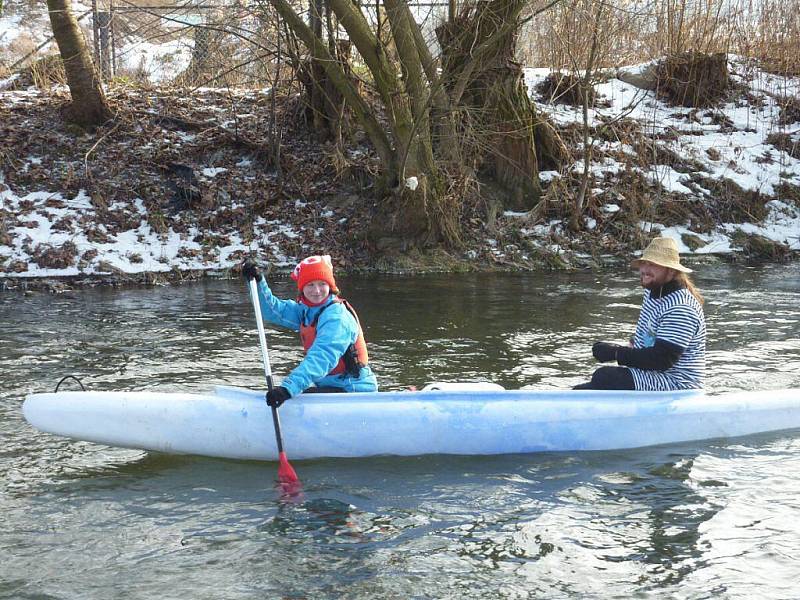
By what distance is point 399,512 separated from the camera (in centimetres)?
494

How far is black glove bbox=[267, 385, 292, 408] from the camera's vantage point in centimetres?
536

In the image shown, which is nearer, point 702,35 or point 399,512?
point 399,512

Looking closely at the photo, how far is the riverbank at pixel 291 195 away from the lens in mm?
13227

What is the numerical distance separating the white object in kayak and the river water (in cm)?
11

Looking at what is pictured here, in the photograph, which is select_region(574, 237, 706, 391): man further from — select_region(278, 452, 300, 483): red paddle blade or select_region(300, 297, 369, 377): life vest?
select_region(278, 452, 300, 483): red paddle blade

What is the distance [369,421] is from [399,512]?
849 millimetres

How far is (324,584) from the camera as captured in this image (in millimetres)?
4105

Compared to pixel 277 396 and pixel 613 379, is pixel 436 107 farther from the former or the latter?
pixel 277 396

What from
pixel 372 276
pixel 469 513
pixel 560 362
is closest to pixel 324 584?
pixel 469 513

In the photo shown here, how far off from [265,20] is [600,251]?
6.33m

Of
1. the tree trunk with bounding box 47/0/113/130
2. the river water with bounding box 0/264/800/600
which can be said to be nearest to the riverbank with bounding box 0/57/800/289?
the tree trunk with bounding box 47/0/113/130

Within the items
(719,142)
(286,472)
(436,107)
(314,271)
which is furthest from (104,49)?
(286,472)

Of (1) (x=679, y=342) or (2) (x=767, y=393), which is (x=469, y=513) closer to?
(1) (x=679, y=342)

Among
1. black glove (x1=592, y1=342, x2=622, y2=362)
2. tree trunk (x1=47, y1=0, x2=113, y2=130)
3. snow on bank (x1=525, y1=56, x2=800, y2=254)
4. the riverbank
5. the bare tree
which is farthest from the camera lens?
snow on bank (x1=525, y1=56, x2=800, y2=254)
